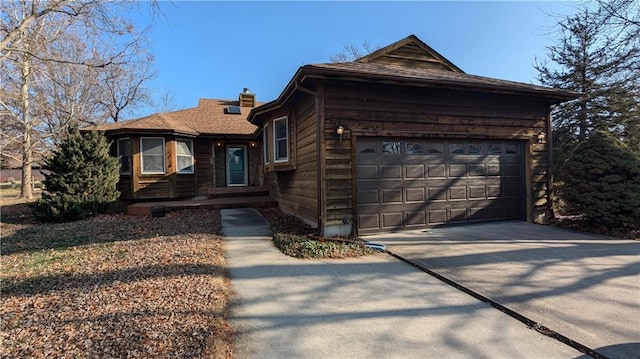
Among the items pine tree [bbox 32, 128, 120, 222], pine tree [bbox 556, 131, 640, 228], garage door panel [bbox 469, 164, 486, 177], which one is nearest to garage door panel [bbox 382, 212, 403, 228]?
garage door panel [bbox 469, 164, 486, 177]

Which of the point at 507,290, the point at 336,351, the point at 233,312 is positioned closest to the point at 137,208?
the point at 233,312

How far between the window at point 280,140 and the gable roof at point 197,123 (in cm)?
450

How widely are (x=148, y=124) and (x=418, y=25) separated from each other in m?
11.7

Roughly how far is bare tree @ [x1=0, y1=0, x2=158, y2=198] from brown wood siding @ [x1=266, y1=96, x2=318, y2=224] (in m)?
5.16

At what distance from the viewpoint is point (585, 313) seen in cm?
311

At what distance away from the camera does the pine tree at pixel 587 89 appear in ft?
39.4

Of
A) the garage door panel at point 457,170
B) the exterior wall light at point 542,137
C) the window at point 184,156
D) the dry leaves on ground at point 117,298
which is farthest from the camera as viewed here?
the window at point 184,156

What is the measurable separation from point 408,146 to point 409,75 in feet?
5.22

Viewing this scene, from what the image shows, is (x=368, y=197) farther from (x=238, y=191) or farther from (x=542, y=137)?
(x=238, y=191)

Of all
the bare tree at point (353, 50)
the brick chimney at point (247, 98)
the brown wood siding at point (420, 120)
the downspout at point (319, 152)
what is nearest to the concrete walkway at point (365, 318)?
the downspout at point (319, 152)

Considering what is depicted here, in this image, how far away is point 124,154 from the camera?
11695 millimetres

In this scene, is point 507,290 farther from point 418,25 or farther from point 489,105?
point 418,25

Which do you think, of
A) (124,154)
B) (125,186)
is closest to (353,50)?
(124,154)

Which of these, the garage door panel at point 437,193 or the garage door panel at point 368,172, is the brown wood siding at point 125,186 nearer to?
the garage door panel at point 368,172
